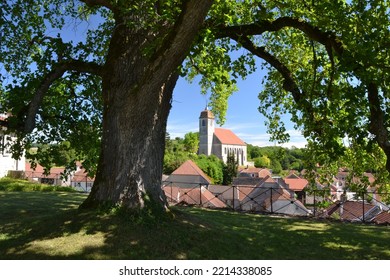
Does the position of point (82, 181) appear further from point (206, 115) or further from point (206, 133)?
point (206, 115)

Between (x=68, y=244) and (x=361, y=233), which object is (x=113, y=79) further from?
(x=361, y=233)

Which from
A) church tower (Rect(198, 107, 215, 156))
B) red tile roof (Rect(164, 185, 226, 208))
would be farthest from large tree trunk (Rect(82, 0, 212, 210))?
church tower (Rect(198, 107, 215, 156))

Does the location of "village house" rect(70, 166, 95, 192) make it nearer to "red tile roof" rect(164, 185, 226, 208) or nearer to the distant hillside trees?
"red tile roof" rect(164, 185, 226, 208)

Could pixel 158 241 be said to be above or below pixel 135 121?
below

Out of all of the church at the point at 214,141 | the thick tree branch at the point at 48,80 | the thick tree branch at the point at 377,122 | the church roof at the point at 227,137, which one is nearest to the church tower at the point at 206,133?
the church at the point at 214,141

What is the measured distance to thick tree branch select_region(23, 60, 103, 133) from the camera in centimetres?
822

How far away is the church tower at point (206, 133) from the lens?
11788 cm

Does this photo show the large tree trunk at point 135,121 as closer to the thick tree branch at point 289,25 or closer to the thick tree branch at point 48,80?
the thick tree branch at point 48,80

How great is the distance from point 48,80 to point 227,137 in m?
115

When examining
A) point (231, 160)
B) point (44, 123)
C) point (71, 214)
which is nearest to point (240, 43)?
point (71, 214)

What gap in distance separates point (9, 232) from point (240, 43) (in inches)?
267

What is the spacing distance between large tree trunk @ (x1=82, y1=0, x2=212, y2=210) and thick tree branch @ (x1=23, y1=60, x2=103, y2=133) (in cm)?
90

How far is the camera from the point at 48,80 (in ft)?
27.5

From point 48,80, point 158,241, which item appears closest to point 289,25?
point 48,80
